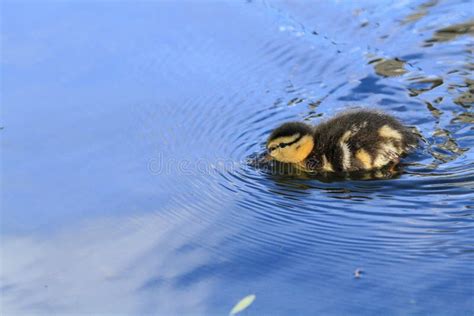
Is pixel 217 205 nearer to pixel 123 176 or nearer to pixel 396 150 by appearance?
pixel 123 176

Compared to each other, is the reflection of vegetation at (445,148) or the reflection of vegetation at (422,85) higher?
the reflection of vegetation at (422,85)

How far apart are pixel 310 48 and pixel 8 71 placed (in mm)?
1871

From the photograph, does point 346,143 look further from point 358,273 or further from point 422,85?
point 358,273

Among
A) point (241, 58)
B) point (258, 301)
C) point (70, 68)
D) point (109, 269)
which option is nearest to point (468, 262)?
point (258, 301)

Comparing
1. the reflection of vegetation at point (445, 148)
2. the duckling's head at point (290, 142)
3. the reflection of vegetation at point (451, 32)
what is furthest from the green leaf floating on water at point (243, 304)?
the reflection of vegetation at point (451, 32)

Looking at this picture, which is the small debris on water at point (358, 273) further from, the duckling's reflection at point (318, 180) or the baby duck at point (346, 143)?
the baby duck at point (346, 143)

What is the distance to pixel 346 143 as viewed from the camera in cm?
388

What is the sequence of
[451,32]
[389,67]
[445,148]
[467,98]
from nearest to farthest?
[445,148], [467,98], [389,67], [451,32]

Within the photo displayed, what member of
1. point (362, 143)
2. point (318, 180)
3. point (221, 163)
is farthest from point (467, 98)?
point (221, 163)

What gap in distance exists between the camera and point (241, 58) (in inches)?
192

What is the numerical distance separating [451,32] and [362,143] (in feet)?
5.33

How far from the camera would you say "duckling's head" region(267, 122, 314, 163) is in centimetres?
383

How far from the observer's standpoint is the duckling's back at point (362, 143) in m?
3.84

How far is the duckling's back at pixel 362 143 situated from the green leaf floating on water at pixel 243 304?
1.29m
